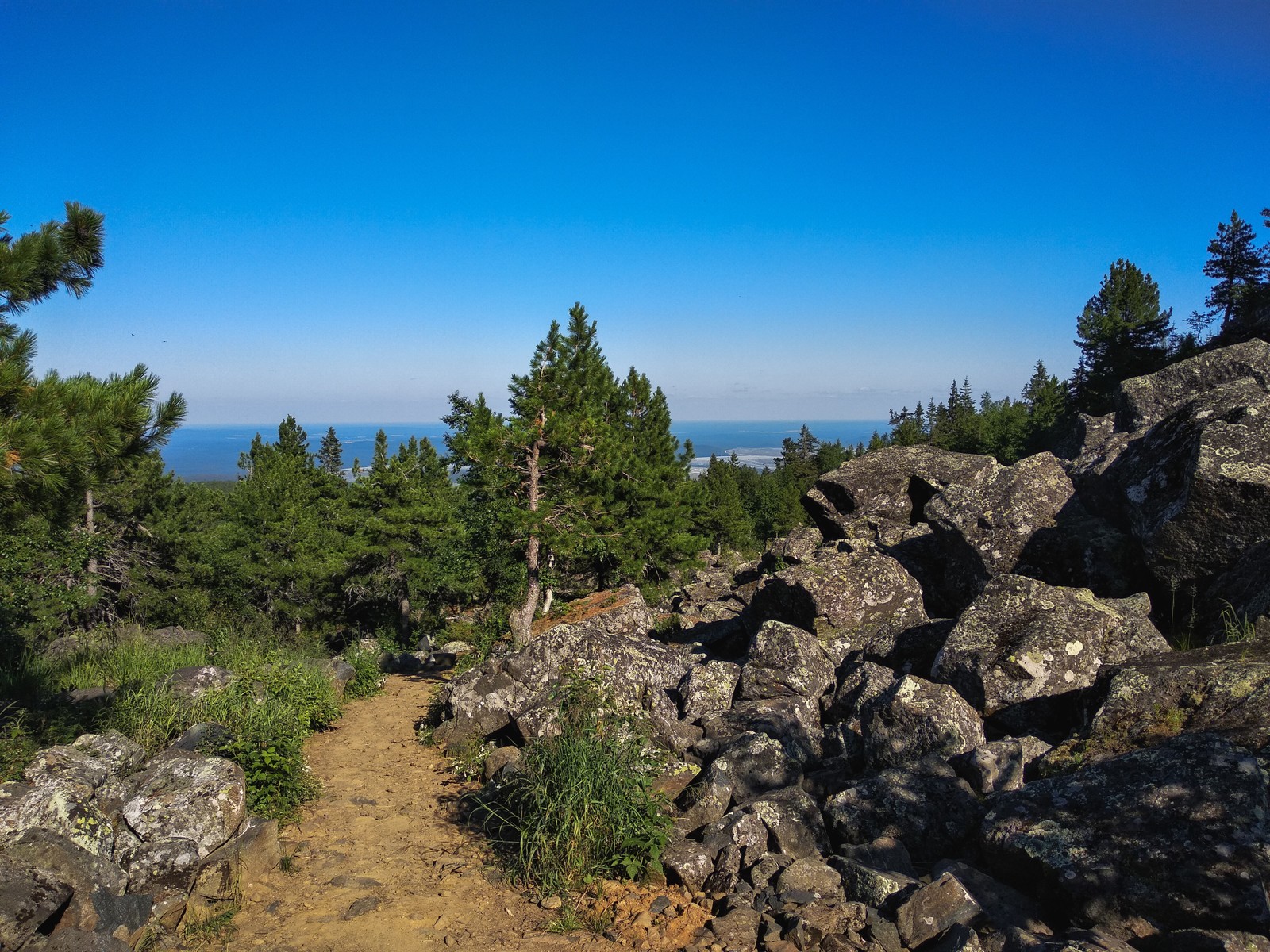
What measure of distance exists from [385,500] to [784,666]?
73.4 ft

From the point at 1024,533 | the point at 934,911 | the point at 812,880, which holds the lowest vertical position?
the point at 812,880

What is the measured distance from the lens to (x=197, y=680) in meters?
10.4

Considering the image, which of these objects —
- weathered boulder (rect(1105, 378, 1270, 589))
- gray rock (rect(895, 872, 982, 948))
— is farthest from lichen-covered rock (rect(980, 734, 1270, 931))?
weathered boulder (rect(1105, 378, 1270, 589))

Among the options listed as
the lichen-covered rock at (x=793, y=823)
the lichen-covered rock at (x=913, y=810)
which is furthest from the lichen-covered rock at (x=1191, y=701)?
the lichen-covered rock at (x=793, y=823)

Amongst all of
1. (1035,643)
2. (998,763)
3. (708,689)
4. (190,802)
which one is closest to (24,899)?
(190,802)

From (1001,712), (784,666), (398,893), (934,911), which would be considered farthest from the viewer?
(784,666)

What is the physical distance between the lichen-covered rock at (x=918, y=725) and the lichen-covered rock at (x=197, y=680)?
897 centimetres

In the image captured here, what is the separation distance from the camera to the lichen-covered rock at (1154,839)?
4441 millimetres

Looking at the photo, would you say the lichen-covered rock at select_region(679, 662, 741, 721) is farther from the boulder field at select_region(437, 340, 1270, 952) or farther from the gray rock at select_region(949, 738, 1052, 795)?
the gray rock at select_region(949, 738, 1052, 795)

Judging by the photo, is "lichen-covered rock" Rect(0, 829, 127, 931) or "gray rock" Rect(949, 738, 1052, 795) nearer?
"lichen-covered rock" Rect(0, 829, 127, 931)

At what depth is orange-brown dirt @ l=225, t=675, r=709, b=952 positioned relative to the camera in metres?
5.79

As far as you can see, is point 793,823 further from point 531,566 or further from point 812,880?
point 531,566

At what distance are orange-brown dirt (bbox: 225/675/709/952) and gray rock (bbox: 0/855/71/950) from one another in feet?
4.45

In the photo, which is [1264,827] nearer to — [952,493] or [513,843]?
[513,843]
